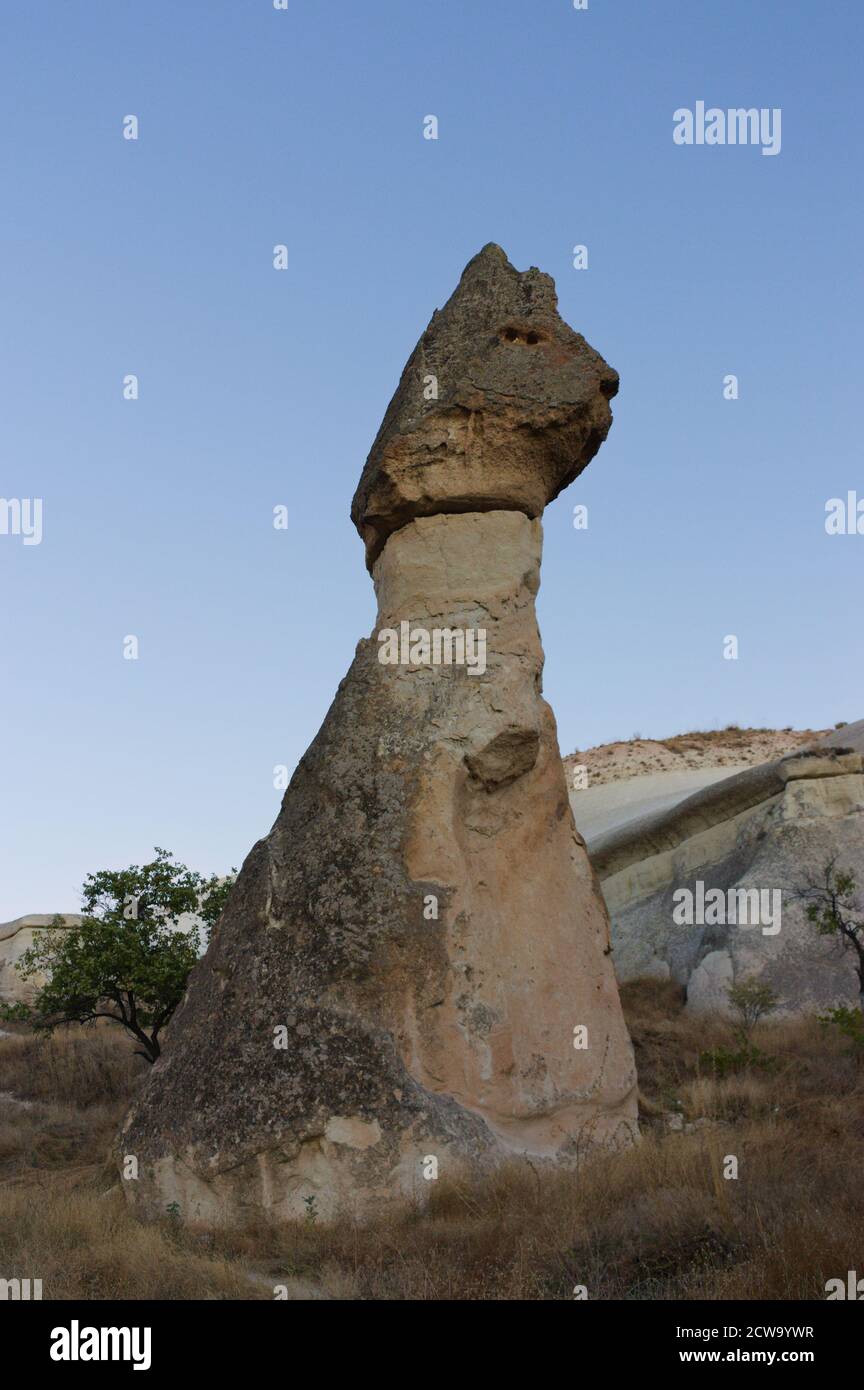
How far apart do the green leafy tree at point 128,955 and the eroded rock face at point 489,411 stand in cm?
512

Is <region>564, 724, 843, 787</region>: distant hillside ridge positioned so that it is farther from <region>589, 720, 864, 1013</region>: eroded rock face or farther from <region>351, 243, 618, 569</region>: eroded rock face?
<region>351, 243, 618, 569</region>: eroded rock face

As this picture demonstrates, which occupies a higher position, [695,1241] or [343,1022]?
[343,1022]

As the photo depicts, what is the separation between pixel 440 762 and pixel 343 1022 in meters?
1.87

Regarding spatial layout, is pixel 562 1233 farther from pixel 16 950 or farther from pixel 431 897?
pixel 16 950

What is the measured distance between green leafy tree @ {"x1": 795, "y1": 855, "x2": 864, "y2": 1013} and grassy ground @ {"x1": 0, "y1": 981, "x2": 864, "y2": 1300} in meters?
2.89

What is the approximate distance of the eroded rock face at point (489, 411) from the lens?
30.1 feet

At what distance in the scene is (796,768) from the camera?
15586mm

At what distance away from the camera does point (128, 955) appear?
12023 millimetres

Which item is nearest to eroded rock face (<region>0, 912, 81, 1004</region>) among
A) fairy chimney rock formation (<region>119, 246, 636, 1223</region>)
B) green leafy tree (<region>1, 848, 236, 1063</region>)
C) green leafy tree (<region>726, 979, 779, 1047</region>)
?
green leafy tree (<region>1, 848, 236, 1063</region>)

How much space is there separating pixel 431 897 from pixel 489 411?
12.3 ft
